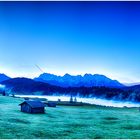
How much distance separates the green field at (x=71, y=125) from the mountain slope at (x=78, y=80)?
1.42m

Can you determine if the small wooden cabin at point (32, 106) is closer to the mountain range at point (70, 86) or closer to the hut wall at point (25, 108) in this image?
the hut wall at point (25, 108)

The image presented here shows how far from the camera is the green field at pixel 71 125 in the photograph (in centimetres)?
1044

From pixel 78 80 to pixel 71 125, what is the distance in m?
1.90

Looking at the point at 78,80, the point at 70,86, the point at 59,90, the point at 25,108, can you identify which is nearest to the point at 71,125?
the point at 78,80

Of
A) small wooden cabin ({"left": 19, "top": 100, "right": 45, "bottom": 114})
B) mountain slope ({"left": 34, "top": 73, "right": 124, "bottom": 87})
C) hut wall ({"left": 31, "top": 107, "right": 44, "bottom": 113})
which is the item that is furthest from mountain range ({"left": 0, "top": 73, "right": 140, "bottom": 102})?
small wooden cabin ({"left": 19, "top": 100, "right": 45, "bottom": 114})

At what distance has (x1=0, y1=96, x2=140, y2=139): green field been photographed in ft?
34.2

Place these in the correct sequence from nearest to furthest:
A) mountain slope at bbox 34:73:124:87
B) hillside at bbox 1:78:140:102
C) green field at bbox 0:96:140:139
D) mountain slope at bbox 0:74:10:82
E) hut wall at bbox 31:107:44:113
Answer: green field at bbox 0:96:140:139 → mountain slope at bbox 0:74:10:82 → mountain slope at bbox 34:73:124:87 → hillside at bbox 1:78:140:102 → hut wall at bbox 31:107:44:113

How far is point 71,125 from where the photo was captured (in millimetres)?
11641

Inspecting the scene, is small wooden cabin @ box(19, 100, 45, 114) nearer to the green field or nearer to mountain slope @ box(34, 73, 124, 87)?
the green field

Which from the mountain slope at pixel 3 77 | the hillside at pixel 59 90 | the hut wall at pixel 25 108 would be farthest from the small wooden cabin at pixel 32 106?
the mountain slope at pixel 3 77

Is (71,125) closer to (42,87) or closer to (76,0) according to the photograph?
(42,87)

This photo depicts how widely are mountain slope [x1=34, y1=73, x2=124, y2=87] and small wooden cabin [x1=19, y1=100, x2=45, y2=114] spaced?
9.00 ft

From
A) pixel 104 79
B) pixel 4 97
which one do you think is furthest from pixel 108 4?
pixel 4 97

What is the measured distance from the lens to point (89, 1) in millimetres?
11094
